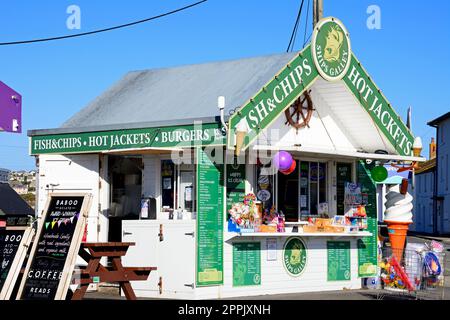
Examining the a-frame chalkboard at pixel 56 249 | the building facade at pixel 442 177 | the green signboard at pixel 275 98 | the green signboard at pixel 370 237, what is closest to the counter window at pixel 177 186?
the green signboard at pixel 275 98

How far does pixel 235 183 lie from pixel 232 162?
375mm

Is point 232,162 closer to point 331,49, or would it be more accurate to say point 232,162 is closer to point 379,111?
point 331,49

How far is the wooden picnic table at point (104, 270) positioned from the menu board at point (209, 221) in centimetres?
214

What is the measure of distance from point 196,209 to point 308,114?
3.23 m

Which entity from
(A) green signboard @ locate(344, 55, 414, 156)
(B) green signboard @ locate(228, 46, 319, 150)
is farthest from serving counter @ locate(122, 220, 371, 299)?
(A) green signboard @ locate(344, 55, 414, 156)

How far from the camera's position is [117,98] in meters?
16.8

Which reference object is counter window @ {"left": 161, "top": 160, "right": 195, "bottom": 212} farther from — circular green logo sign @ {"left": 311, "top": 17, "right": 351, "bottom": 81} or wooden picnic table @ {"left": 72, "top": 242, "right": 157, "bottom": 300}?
wooden picnic table @ {"left": 72, "top": 242, "right": 157, "bottom": 300}

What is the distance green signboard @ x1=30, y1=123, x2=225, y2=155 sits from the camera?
45.2 ft

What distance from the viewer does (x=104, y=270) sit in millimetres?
11172

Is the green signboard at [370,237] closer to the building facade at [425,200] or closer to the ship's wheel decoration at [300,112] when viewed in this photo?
the ship's wheel decoration at [300,112]

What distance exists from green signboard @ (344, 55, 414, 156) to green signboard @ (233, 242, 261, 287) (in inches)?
134

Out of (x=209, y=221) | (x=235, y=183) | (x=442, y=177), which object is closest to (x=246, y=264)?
(x=209, y=221)
